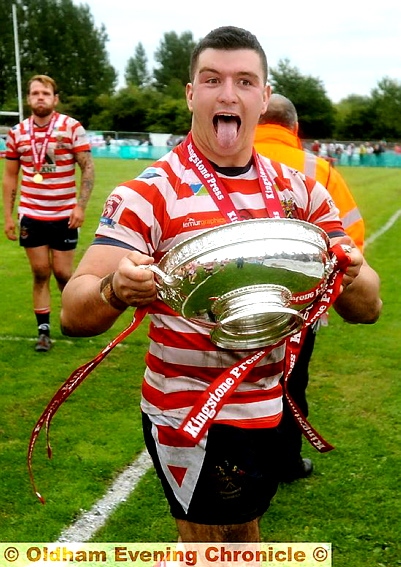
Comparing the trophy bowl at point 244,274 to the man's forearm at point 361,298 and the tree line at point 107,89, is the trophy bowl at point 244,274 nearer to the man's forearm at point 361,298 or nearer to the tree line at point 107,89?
the man's forearm at point 361,298

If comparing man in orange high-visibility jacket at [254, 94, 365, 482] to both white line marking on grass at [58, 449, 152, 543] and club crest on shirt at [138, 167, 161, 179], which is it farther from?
club crest on shirt at [138, 167, 161, 179]

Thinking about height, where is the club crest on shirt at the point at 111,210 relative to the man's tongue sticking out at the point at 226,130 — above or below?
below

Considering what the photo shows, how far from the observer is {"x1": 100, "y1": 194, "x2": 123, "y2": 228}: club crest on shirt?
197 cm

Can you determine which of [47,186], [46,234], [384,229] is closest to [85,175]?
[47,186]

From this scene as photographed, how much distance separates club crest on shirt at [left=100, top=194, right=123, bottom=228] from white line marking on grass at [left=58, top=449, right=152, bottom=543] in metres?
1.83

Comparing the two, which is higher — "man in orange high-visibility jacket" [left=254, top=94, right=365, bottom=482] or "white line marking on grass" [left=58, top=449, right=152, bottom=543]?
"man in orange high-visibility jacket" [left=254, top=94, right=365, bottom=482]

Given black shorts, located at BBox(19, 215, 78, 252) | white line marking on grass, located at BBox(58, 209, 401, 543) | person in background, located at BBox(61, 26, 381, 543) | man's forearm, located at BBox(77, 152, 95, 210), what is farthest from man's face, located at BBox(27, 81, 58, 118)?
person in background, located at BBox(61, 26, 381, 543)

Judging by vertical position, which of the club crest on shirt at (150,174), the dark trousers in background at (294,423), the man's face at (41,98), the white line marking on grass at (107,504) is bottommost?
the white line marking on grass at (107,504)

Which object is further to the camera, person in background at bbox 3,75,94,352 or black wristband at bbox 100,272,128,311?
person in background at bbox 3,75,94,352

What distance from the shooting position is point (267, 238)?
172 centimetres

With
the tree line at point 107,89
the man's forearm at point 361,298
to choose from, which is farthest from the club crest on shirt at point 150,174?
the tree line at point 107,89

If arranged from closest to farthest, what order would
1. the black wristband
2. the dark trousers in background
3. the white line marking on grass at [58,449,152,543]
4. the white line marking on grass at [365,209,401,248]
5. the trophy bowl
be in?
the trophy bowl
the black wristband
the white line marking on grass at [58,449,152,543]
the dark trousers in background
the white line marking on grass at [365,209,401,248]

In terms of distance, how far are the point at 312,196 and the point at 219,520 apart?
3.57 ft

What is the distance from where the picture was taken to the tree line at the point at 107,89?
62.8 metres
